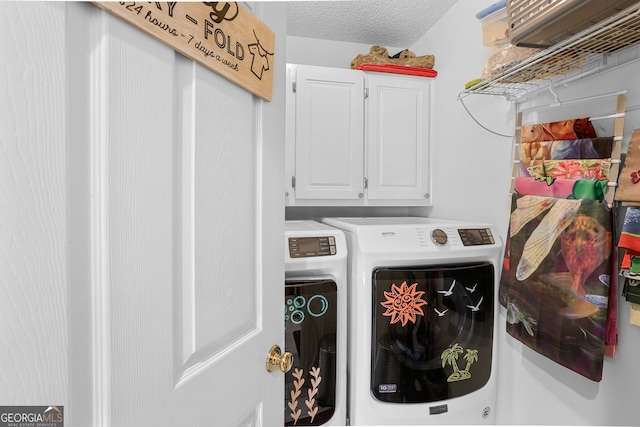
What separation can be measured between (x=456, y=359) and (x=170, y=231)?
5.12 feet

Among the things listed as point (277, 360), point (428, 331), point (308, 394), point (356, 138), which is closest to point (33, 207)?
point (277, 360)

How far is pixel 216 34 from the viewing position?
2.15 feet

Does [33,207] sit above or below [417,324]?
above

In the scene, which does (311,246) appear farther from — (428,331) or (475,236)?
(475,236)

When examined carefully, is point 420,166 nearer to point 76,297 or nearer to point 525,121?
point 525,121

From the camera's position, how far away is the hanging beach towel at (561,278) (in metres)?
1.17

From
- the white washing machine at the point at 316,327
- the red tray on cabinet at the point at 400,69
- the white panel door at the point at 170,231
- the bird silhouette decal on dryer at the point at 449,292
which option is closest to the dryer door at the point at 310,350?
the white washing machine at the point at 316,327

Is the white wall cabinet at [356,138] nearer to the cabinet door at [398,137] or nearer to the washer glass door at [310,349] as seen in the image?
the cabinet door at [398,137]

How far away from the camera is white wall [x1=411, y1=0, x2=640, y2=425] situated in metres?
1.21

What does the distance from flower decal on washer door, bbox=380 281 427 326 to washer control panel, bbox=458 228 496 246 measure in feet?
1.20

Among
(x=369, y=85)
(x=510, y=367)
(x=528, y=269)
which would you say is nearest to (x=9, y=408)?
(x=528, y=269)

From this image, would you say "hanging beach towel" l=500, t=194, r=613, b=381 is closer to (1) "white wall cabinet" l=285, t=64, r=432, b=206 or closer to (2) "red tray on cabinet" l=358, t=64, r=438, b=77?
(1) "white wall cabinet" l=285, t=64, r=432, b=206

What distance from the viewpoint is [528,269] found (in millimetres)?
1437

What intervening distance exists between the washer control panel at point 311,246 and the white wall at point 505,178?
0.90m
